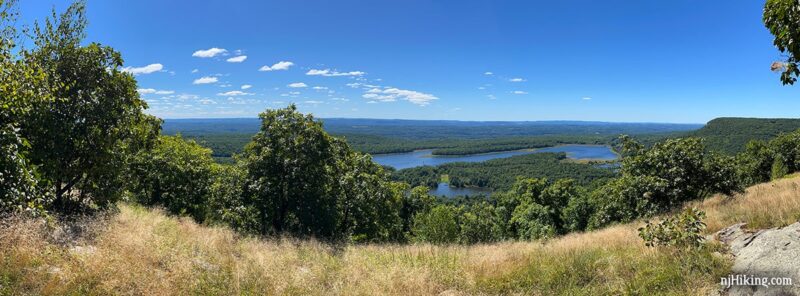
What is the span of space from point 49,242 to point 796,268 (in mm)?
11772

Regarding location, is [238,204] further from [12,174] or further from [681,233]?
[681,233]

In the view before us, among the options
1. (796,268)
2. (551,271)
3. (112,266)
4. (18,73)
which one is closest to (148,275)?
(112,266)

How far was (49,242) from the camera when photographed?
6754 millimetres

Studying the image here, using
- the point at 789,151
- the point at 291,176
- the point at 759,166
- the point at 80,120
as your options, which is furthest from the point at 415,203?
the point at 789,151

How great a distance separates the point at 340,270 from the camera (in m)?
7.52

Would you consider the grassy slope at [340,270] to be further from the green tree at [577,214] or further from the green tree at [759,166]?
the green tree at [759,166]

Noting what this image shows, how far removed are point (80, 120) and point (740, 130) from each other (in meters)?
179

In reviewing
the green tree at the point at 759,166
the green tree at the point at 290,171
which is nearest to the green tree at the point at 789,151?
the green tree at the point at 759,166

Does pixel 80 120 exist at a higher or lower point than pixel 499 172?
higher

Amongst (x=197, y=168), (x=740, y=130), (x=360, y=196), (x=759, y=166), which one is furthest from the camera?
(x=740, y=130)

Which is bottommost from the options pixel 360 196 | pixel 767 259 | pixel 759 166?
pixel 759 166

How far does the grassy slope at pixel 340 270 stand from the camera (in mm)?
5484

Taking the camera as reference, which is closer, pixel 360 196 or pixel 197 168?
pixel 360 196

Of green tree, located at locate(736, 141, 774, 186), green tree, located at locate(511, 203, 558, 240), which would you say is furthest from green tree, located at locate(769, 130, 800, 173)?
green tree, located at locate(511, 203, 558, 240)
